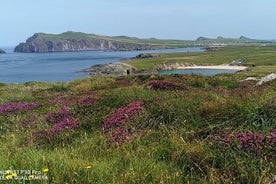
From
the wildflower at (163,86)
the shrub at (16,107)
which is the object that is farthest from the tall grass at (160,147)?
the wildflower at (163,86)

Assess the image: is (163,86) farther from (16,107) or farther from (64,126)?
(64,126)

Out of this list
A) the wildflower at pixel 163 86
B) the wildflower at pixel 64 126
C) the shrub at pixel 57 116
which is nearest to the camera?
the wildflower at pixel 64 126

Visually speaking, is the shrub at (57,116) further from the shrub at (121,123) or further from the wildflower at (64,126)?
the shrub at (121,123)

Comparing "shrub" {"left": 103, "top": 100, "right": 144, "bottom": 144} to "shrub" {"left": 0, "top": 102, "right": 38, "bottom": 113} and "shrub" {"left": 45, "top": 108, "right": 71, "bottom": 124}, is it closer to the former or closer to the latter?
"shrub" {"left": 45, "top": 108, "right": 71, "bottom": 124}

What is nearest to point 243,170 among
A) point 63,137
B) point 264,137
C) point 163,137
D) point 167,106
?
point 264,137

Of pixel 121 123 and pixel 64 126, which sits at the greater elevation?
pixel 121 123

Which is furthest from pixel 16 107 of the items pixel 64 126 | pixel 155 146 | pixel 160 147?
pixel 160 147

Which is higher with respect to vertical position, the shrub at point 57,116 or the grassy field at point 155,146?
the grassy field at point 155,146

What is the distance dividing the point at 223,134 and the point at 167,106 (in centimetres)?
280

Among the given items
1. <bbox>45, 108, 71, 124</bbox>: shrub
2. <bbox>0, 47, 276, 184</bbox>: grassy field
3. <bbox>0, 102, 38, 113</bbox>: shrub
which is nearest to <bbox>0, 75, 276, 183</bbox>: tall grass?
<bbox>0, 47, 276, 184</bbox>: grassy field

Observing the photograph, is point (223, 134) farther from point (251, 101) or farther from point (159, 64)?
point (159, 64)

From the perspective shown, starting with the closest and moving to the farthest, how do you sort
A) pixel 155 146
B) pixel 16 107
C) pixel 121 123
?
pixel 155 146
pixel 121 123
pixel 16 107

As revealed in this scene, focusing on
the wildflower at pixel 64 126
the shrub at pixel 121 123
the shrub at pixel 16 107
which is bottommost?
the shrub at pixel 16 107

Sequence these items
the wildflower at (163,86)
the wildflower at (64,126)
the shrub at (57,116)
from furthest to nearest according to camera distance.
→ the wildflower at (163,86) < the shrub at (57,116) < the wildflower at (64,126)
